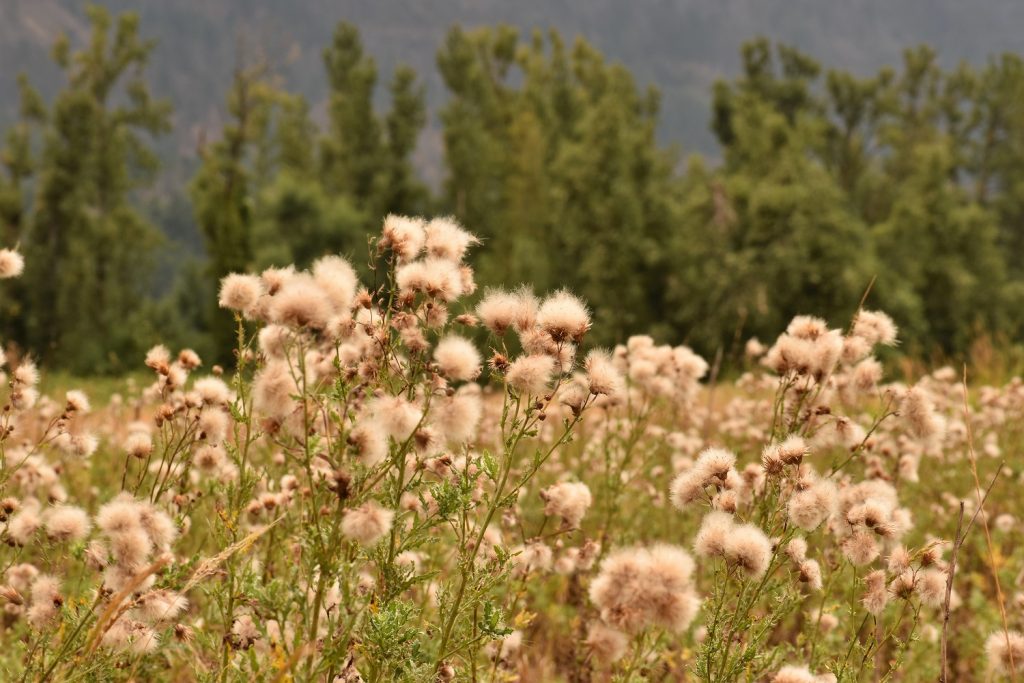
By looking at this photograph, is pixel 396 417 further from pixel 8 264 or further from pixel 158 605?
pixel 8 264

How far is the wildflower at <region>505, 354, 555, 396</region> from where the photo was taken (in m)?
2.08

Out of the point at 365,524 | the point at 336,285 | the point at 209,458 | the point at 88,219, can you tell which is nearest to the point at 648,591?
the point at 365,524

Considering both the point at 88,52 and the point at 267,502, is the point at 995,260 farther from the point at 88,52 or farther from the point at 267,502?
the point at 88,52

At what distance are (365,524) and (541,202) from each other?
32.4 metres

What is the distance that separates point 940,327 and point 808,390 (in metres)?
32.1

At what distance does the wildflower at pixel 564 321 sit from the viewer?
217 centimetres

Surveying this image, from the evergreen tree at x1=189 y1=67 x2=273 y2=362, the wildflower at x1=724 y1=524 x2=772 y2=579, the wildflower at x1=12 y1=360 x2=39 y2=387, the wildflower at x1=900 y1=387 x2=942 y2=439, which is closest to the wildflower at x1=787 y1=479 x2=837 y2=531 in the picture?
the wildflower at x1=724 y1=524 x2=772 y2=579

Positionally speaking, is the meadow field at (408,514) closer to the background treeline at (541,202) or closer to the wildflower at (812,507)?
the wildflower at (812,507)

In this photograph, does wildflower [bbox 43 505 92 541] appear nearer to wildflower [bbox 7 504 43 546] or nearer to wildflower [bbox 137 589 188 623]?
wildflower [bbox 7 504 43 546]

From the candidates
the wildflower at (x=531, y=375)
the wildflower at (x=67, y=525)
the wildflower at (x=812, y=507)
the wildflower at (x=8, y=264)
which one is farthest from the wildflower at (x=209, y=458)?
the wildflower at (x=812, y=507)

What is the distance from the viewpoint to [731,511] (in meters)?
2.20

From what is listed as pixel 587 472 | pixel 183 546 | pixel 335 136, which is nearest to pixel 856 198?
pixel 335 136

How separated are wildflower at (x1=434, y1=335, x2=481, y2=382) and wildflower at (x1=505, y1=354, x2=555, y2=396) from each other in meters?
0.10

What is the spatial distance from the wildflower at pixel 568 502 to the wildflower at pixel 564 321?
2.55ft
